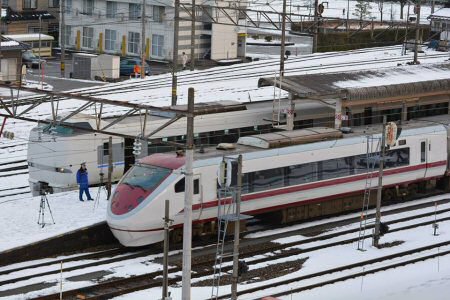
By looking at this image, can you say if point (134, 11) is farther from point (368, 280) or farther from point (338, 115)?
point (368, 280)

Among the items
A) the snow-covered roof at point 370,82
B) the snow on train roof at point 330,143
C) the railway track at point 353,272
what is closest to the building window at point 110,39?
the snow-covered roof at point 370,82

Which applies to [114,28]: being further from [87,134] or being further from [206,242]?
[206,242]

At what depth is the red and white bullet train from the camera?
27.8m

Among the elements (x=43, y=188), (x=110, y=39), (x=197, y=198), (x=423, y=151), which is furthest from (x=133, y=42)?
(x=197, y=198)

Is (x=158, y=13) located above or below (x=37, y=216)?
above

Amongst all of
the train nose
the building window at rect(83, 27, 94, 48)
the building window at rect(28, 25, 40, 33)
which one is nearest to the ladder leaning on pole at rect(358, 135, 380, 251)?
the train nose

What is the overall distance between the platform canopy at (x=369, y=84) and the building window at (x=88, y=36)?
109 ft

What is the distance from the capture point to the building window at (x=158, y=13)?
6669cm

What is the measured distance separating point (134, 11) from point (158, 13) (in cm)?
242

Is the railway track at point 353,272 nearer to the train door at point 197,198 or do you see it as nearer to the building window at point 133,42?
the train door at point 197,198

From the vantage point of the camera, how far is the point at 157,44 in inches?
2650

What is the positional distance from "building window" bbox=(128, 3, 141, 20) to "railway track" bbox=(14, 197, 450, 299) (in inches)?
1520

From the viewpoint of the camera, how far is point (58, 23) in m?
75.3

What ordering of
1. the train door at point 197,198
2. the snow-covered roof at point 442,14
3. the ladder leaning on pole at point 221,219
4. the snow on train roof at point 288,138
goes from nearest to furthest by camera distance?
the ladder leaning on pole at point 221,219 → the train door at point 197,198 → the snow on train roof at point 288,138 → the snow-covered roof at point 442,14
